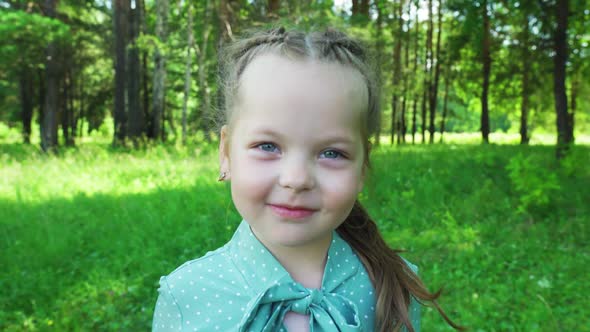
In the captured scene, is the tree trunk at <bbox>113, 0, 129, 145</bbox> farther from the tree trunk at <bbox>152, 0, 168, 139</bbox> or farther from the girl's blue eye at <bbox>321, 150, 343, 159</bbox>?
the girl's blue eye at <bbox>321, 150, 343, 159</bbox>

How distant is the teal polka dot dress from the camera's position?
3.94 ft

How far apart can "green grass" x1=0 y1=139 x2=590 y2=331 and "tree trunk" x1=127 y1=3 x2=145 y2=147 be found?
6.76 m

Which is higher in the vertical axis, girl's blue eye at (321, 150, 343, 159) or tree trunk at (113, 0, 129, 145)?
tree trunk at (113, 0, 129, 145)

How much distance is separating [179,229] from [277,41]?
14.6 ft

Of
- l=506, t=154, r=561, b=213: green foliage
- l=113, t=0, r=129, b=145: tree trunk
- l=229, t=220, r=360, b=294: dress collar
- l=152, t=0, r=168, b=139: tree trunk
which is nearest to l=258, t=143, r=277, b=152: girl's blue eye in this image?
l=229, t=220, r=360, b=294: dress collar

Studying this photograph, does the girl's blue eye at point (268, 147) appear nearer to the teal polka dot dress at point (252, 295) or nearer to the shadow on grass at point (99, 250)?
the teal polka dot dress at point (252, 295)

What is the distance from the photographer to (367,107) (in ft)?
4.29

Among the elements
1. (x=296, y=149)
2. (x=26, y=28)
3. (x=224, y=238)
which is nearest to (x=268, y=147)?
(x=296, y=149)

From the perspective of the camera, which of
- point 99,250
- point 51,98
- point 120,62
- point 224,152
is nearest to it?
point 224,152

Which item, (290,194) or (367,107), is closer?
(290,194)

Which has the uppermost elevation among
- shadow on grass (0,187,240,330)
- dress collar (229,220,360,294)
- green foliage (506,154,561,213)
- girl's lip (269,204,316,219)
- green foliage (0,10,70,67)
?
green foliage (0,10,70,67)

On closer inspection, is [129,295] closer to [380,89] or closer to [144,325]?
[144,325]

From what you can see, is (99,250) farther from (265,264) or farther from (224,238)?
(265,264)

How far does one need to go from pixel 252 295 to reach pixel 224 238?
13.3 ft
